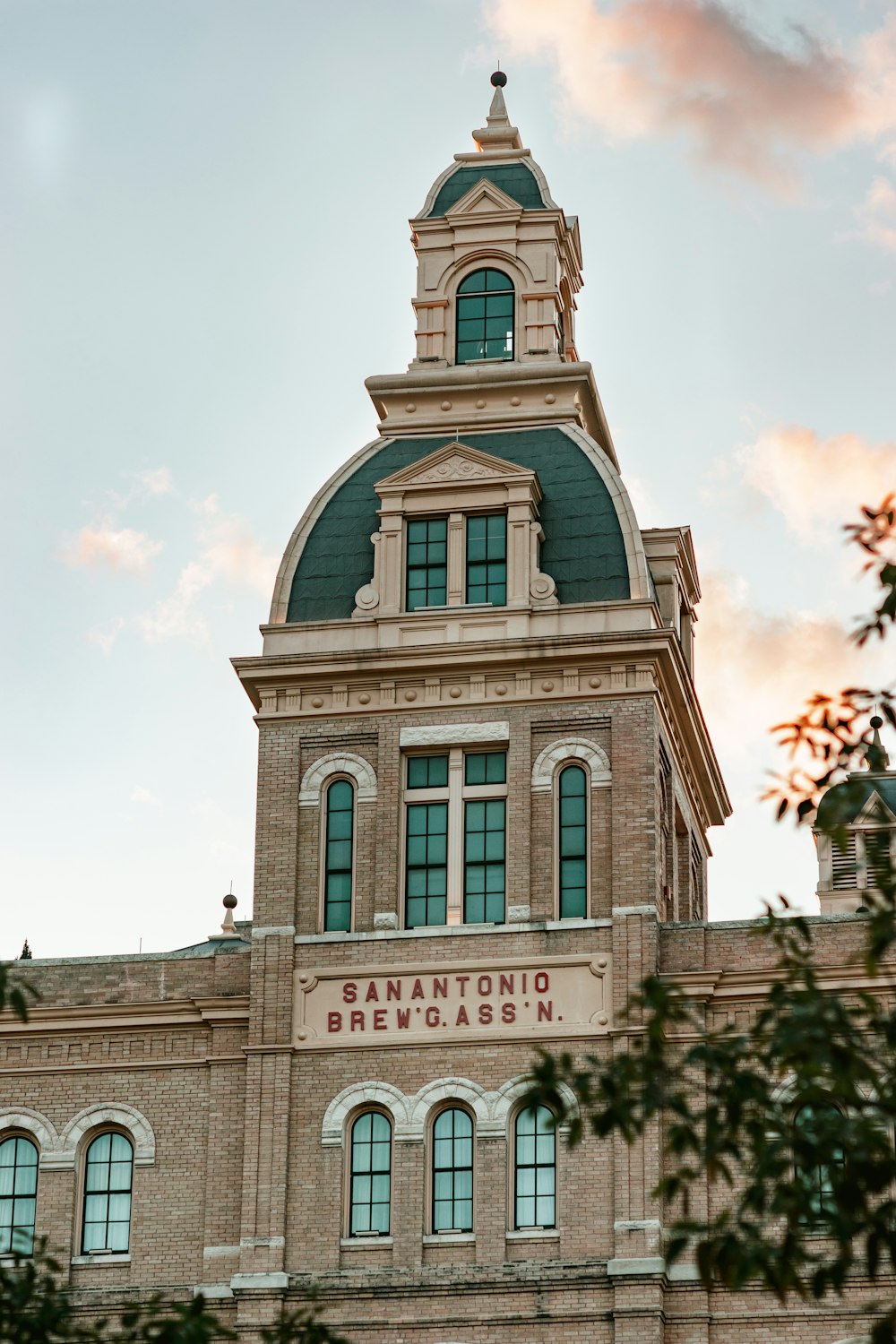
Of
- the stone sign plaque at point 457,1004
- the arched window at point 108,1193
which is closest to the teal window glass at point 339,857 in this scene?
the stone sign plaque at point 457,1004

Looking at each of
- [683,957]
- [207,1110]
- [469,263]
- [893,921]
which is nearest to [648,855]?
[683,957]

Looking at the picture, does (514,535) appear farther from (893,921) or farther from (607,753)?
(893,921)

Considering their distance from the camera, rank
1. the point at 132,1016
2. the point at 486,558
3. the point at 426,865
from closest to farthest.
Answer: the point at 426,865 < the point at 132,1016 < the point at 486,558

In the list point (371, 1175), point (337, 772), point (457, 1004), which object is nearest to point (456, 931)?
point (457, 1004)

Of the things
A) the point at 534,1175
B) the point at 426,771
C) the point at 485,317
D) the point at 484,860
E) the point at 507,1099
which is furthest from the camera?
the point at 485,317

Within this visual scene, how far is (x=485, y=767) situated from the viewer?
1468 inches

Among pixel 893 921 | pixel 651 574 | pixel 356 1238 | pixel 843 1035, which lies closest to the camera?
pixel 843 1035

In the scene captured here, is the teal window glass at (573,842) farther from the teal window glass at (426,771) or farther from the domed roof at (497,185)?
the domed roof at (497,185)

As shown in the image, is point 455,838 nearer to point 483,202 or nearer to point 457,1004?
point 457,1004

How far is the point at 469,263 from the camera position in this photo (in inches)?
1678

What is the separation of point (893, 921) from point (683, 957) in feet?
63.6

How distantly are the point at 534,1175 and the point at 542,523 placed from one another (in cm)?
1039

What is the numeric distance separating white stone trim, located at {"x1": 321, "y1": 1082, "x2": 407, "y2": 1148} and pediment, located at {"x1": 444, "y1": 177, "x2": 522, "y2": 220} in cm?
1595

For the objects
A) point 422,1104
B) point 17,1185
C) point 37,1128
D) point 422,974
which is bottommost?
point 17,1185
